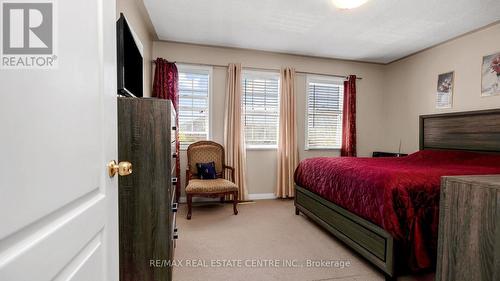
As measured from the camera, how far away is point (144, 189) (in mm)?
1406

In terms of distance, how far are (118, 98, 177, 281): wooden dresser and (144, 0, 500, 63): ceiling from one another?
178 centimetres

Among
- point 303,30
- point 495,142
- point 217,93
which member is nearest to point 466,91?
point 495,142

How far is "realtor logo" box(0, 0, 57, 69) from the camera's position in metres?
0.46

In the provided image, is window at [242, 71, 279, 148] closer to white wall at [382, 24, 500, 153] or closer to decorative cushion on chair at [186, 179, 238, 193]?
decorative cushion on chair at [186, 179, 238, 193]

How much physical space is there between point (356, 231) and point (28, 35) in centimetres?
240

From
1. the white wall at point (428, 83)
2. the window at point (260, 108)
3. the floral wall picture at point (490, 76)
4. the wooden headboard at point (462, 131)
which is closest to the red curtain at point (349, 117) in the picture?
the white wall at point (428, 83)

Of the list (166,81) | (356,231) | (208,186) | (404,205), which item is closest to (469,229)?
(404,205)

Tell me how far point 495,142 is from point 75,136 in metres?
4.02

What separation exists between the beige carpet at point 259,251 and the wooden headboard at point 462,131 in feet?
6.79

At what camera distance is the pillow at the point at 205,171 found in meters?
3.50

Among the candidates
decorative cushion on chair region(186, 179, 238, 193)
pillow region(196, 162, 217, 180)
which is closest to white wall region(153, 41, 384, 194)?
pillow region(196, 162, 217, 180)

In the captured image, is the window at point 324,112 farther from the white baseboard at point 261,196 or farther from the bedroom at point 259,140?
the white baseboard at point 261,196

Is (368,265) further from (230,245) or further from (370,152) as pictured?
(370,152)

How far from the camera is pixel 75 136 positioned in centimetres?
64
